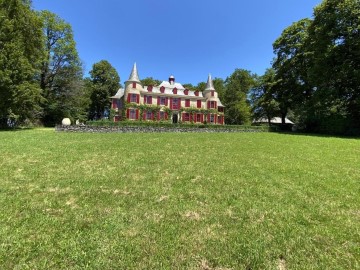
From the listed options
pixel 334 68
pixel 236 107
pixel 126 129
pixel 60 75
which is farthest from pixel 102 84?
pixel 334 68

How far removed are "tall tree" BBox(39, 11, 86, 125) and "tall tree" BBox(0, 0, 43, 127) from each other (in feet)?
31.2

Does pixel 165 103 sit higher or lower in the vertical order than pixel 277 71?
lower

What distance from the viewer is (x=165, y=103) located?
3903 centimetres

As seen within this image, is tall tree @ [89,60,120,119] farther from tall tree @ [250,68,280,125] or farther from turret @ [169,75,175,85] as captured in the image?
tall tree @ [250,68,280,125]

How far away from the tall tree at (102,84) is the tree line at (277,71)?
12827 millimetres

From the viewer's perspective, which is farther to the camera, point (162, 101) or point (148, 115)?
point (162, 101)

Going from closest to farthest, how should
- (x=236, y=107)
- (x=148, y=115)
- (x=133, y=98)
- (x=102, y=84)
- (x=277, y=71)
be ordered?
(x=277, y=71)
(x=133, y=98)
(x=148, y=115)
(x=236, y=107)
(x=102, y=84)

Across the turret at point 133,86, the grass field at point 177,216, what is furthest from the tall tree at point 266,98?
the grass field at point 177,216

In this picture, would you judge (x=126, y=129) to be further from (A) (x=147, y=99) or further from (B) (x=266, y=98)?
(B) (x=266, y=98)

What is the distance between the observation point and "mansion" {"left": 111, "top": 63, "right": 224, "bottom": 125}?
36094 mm

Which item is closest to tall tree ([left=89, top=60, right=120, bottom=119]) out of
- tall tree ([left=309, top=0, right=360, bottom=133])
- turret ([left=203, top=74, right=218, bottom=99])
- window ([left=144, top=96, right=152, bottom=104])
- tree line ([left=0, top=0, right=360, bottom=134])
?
tree line ([left=0, top=0, right=360, bottom=134])

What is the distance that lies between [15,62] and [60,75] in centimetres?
1373

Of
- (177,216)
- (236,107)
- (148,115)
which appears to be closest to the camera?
(177,216)

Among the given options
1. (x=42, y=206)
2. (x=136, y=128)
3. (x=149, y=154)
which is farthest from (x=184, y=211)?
(x=136, y=128)
